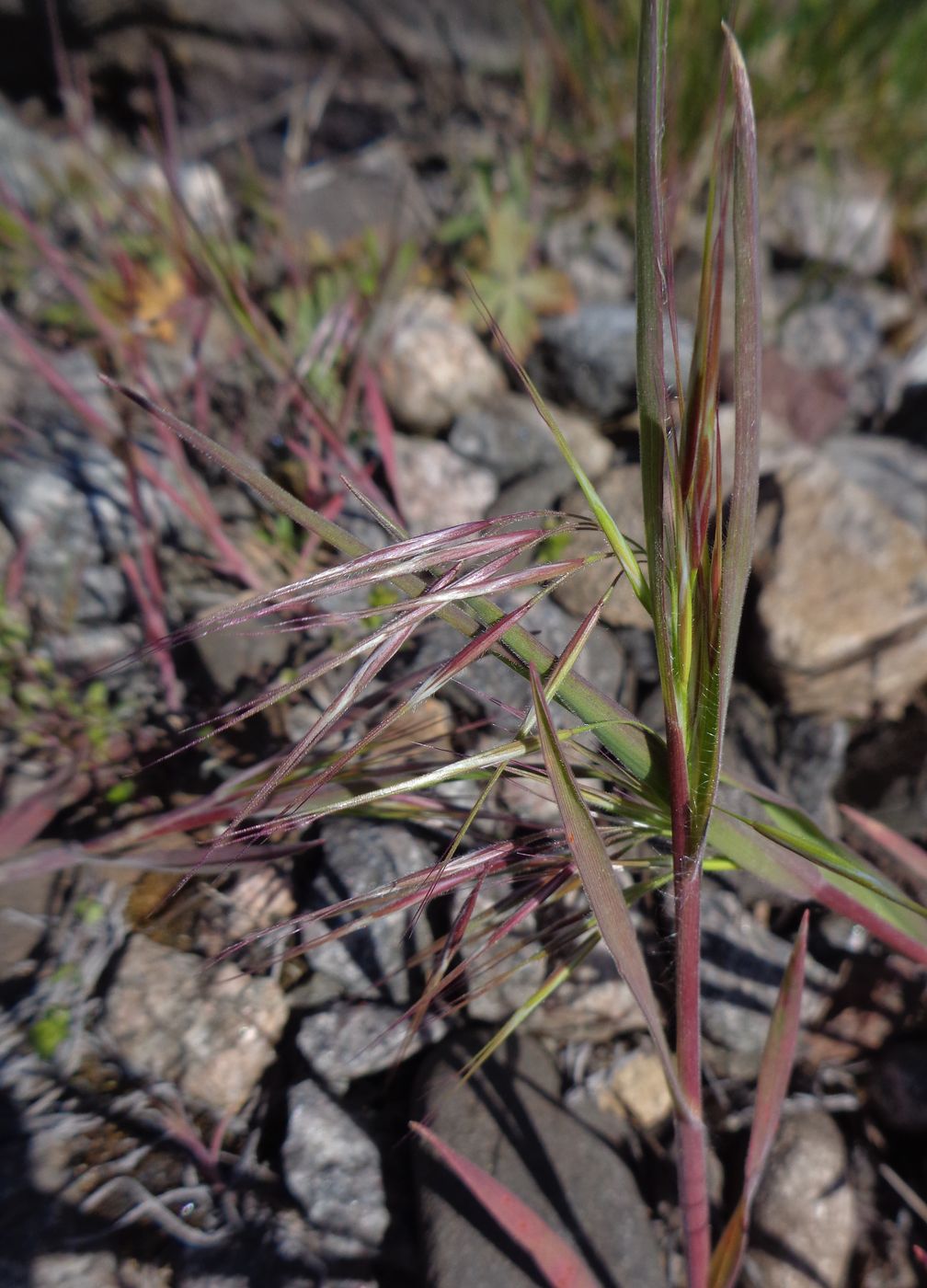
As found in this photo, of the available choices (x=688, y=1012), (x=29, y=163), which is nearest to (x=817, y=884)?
(x=688, y=1012)

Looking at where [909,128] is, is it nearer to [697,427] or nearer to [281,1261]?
[697,427]

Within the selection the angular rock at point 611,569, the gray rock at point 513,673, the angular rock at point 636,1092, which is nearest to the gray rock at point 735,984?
the angular rock at point 636,1092

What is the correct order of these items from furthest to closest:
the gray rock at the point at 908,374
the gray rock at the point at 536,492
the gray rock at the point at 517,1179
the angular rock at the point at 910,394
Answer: the gray rock at the point at 908,374 → the angular rock at the point at 910,394 → the gray rock at the point at 536,492 → the gray rock at the point at 517,1179

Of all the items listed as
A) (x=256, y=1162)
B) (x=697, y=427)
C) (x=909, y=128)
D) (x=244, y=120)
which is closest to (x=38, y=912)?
(x=256, y=1162)

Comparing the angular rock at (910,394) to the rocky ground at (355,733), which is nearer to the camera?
the rocky ground at (355,733)

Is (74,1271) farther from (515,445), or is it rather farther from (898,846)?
(515,445)

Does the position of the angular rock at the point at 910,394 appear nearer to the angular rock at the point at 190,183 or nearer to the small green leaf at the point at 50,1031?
the angular rock at the point at 190,183
